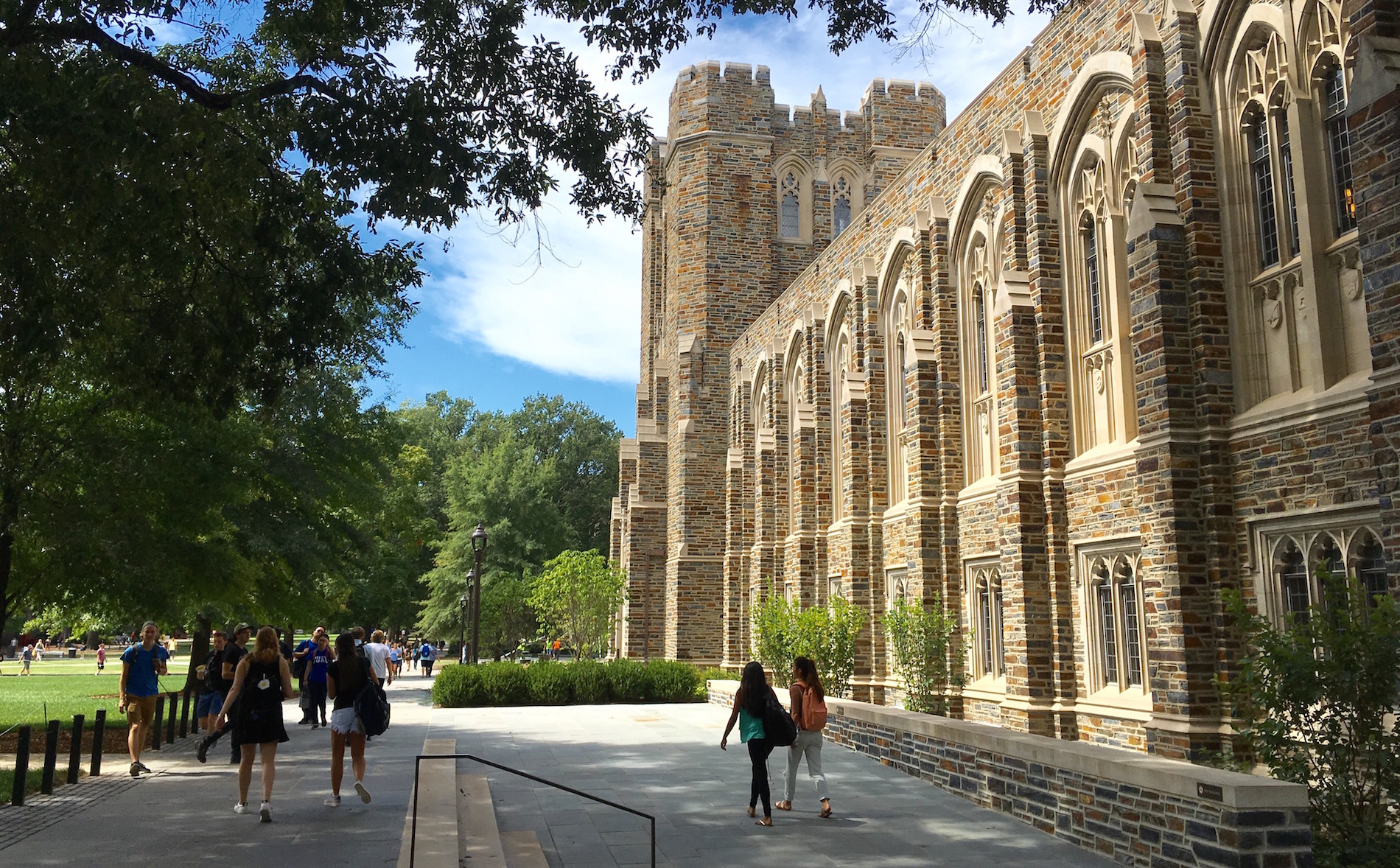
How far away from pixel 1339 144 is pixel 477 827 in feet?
31.0

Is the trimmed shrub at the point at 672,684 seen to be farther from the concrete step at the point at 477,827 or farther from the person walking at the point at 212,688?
the concrete step at the point at 477,827

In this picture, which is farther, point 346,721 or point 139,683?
point 139,683

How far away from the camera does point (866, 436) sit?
2028 centimetres

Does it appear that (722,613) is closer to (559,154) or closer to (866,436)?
(866,436)

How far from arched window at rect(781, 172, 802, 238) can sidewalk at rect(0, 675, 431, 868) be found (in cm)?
2393

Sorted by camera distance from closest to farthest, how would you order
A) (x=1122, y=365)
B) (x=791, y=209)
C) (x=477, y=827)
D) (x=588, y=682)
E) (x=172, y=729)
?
(x=477, y=827) < (x=1122, y=365) < (x=172, y=729) < (x=588, y=682) < (x=791, y=209)

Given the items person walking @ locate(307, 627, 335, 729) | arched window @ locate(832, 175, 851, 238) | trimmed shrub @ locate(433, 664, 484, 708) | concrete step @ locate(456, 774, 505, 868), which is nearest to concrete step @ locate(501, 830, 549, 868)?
concrete step @ locate(456, 774, 505, 868)

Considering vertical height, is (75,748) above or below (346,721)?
below

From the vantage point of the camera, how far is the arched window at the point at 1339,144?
938cm

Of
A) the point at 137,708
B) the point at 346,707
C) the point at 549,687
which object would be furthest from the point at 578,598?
the point at 346,707

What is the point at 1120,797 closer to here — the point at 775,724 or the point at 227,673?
the point at 775,724

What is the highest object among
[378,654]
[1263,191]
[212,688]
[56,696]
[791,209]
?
[791,209]

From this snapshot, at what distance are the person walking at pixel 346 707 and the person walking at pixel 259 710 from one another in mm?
443

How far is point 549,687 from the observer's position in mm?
24922
